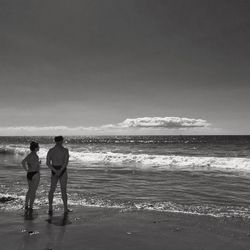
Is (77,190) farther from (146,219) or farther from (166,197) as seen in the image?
(146,219)

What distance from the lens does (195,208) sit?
9.33 metres

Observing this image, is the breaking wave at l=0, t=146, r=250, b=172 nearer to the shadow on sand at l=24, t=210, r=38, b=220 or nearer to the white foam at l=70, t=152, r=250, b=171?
the white foam at l=70, t=152, r=250, b=171

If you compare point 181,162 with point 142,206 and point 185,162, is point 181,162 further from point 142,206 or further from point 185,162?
point 142,206

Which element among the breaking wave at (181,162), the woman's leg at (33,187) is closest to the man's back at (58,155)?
the woman's leg at (33,187)

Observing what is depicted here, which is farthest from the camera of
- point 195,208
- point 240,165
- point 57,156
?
point 240,165

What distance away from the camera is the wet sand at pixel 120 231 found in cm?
602

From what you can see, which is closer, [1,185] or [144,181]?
[1,185]

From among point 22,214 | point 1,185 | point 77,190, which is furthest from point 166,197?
point 1,185

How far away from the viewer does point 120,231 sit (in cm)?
686

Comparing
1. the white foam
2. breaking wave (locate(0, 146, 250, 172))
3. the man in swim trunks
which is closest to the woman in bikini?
the man in swim trunks

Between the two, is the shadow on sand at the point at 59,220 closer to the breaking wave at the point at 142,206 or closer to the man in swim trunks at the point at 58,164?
the man in swim trunks at the point at 58,164

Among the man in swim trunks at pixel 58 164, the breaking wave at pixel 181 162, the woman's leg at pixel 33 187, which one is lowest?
the breaking wave at pixel 181 162

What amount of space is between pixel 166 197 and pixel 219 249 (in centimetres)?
533

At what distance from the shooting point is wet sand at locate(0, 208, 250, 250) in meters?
6.02
